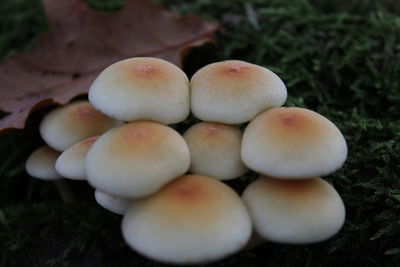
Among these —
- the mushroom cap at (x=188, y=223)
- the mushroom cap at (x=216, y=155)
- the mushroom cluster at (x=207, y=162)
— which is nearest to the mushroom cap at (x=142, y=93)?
the mushroom cluster at (x=207, y=162)

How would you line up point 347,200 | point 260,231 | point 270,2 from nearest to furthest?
point 260,231, point 347,200, point 270,2

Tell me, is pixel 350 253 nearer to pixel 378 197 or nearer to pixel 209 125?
pixel 378 197

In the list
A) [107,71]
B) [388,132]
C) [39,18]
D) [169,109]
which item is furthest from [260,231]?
[39,18]

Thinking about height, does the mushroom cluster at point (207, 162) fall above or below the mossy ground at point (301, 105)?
above

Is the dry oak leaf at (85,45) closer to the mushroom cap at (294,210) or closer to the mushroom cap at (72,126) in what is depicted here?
the mushroom cap at (72,126)

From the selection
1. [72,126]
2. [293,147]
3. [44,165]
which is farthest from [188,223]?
[44,165]

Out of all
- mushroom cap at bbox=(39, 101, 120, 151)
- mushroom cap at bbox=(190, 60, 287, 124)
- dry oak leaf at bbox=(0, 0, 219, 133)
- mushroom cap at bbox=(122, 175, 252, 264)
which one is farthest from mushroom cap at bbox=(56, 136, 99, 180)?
dry oak leaf at bbox=(0, 0, 219, 133)
